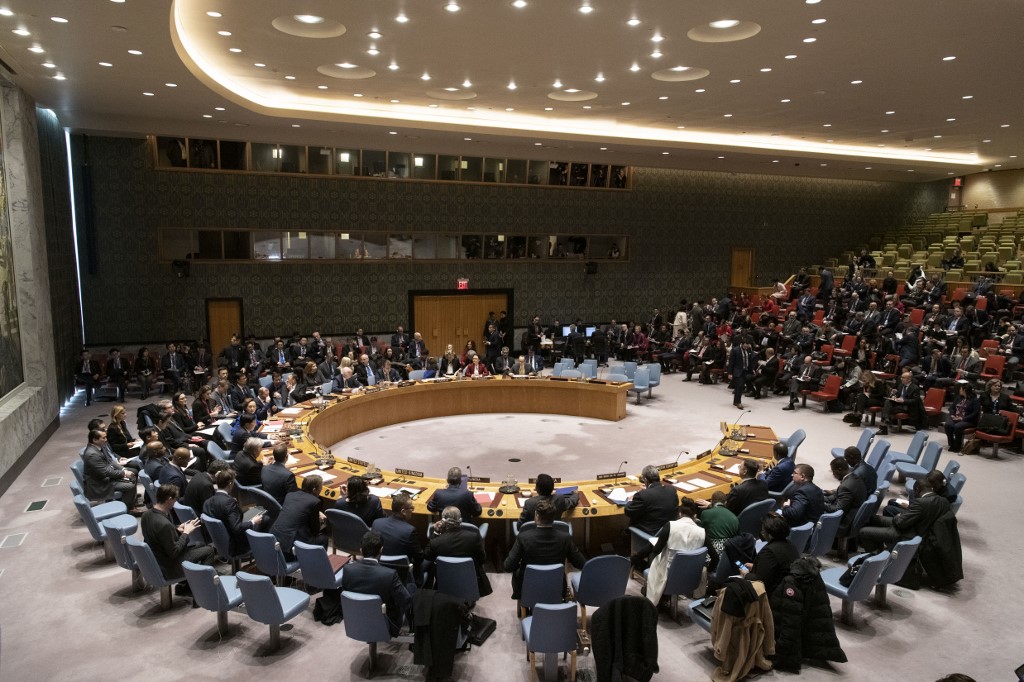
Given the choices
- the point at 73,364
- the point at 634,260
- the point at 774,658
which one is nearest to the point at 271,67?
the point at 73,364

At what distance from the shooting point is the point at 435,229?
19.5 m

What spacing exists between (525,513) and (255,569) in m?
2.79

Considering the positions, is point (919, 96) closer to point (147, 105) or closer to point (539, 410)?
point (539, 410)

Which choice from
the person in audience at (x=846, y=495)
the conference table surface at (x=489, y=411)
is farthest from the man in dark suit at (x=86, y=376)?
the person in audience at (x=846, y=495)

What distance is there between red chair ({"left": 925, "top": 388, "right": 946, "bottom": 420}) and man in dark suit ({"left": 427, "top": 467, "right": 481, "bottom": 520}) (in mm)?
10051

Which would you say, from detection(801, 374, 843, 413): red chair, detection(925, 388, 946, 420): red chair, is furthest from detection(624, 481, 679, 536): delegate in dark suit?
detection(801, 374, 843, 413): red chair

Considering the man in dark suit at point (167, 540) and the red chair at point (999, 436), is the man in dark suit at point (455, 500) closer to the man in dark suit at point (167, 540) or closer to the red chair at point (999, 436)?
the man in dark suit at point (167, 540)

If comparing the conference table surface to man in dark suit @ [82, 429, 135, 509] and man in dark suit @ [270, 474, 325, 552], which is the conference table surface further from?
man in dark suit @ [82, 429, 135, 509]

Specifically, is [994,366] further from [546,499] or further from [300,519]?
[300,519]

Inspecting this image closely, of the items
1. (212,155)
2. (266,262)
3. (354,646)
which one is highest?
(212,155)

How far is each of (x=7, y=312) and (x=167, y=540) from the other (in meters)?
7.01

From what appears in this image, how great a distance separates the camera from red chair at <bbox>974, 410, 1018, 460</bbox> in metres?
10.9

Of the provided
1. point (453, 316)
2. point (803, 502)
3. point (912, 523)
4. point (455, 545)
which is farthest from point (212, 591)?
point (453, 316)

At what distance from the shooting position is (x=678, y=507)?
647cm
